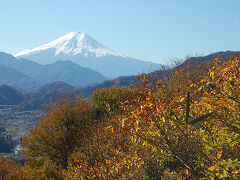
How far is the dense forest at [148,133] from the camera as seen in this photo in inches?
147

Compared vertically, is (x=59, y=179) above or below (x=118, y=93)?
below

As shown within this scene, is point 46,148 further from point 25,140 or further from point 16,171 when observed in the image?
point 16,171

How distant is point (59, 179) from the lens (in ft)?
43.7

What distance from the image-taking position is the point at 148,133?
4.26 metres

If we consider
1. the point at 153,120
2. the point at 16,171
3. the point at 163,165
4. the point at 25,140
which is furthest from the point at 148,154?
the point at 25,140

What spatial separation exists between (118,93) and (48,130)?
914 centimetres

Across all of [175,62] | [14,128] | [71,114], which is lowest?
[14,128]

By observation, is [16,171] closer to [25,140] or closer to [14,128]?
[25,140]

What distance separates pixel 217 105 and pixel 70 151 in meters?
17.8

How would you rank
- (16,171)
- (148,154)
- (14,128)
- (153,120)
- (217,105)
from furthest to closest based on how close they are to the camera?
1. (14,128)
2. (16,171)
3. (148,154)
4. (217,105)
5. (153,120)

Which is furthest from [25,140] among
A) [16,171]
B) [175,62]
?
[175,62]

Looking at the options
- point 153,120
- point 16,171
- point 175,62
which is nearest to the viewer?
point 153,120

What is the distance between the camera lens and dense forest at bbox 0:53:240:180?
374 cm

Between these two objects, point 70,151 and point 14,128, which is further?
point 14,128
